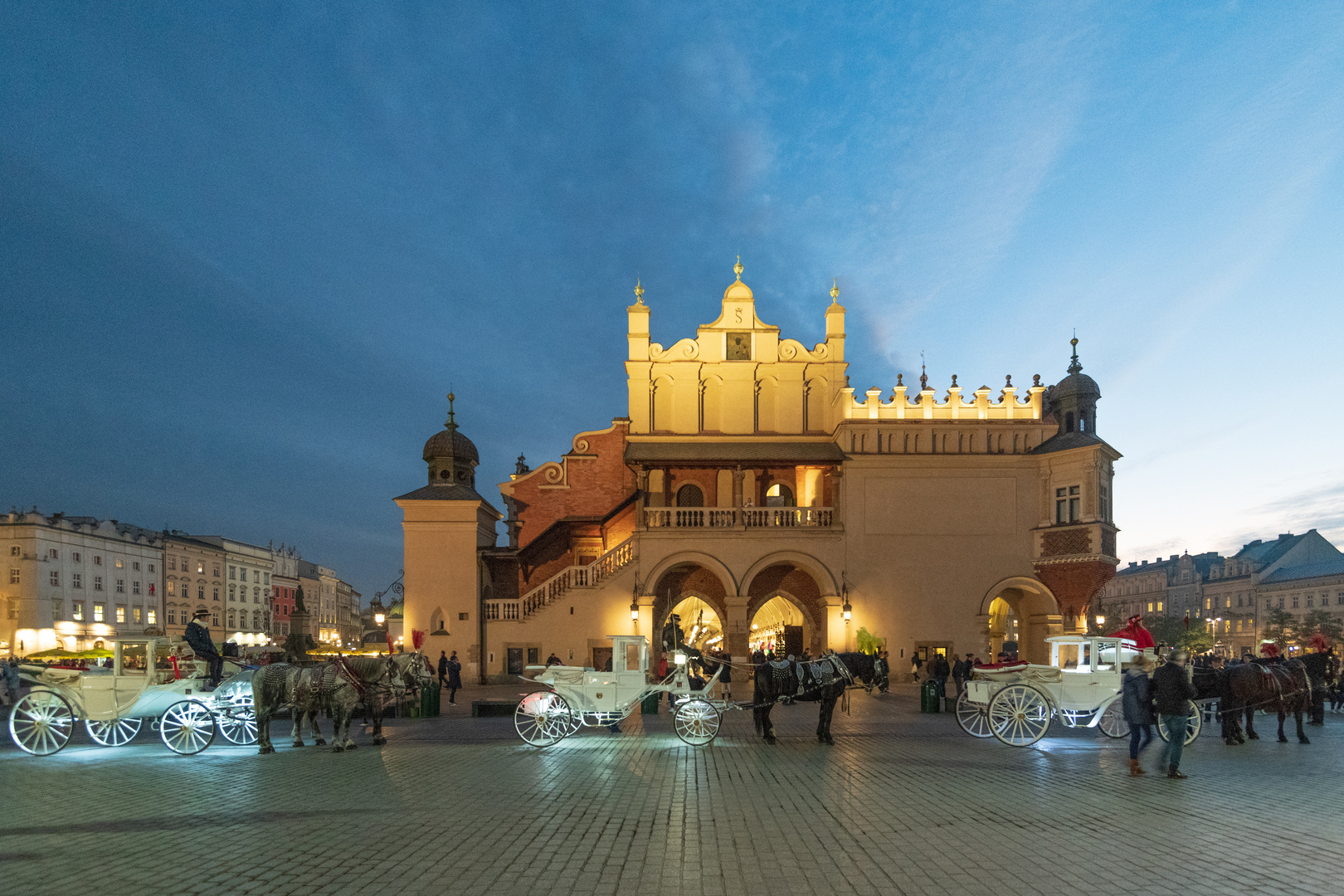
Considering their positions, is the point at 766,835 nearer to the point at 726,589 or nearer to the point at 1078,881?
the point at 1078,881

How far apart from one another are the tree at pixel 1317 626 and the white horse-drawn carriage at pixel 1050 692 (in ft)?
214

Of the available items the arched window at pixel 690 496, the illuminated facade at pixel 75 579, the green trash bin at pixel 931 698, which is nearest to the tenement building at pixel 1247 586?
the arched window at pixel 690 496

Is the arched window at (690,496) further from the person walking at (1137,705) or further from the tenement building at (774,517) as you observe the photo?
the person walking at (1137,705)

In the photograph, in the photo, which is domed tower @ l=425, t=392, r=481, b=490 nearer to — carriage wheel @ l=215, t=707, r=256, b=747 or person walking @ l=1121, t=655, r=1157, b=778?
carriage wheel @ l=215, t=707, r=256, b=747

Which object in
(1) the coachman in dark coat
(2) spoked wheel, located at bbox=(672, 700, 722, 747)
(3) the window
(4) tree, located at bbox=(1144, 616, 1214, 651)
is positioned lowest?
(4) tree, located at bbox=(1144, 616, 1214, 651)

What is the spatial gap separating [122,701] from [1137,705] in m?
15.4

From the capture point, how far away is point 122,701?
13.9 meters

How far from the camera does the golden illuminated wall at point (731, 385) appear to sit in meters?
33.1

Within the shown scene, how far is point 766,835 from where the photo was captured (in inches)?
326

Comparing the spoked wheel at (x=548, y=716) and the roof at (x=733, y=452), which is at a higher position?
the roof at (x=733, y=452)

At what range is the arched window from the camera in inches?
1321

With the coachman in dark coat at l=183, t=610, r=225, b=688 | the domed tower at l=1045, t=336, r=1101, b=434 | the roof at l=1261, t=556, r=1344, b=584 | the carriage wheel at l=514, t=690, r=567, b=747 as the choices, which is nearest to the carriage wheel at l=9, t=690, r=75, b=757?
the coachman in dark coat at l=183, t=610, r=225, b=688

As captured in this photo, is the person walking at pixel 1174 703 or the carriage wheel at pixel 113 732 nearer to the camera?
the person walking at pixel 1174 703

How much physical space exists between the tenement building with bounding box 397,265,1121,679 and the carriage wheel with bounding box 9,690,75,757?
17259 millimetres
